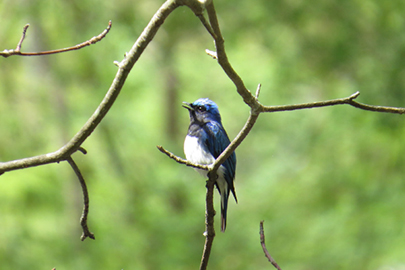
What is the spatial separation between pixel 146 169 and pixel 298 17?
3.70 m

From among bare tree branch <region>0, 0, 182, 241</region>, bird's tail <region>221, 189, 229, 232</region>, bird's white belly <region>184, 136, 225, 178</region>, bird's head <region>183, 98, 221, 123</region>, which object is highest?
bird's head <region>183, 98, 221, 123</region>

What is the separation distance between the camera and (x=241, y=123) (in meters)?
10.1

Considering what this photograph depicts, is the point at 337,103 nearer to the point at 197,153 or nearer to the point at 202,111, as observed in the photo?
the point at 197,153

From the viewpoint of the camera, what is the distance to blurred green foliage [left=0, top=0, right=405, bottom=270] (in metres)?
5.77

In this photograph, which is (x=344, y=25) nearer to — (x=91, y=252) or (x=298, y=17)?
(x=298, y=17)

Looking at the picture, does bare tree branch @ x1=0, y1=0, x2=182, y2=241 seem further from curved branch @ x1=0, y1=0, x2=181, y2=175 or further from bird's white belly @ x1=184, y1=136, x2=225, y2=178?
bird's white belly @ x1=184, y1=136, x2=225, y2=178

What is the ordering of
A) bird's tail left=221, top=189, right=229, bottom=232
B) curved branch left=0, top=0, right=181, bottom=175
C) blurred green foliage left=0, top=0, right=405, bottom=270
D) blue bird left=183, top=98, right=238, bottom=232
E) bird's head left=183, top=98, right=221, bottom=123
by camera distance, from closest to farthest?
curved branch left=0, top=0, right=181, bottom=175, bird's tail left=221, top=189, right=229, bottom=232, blue bird left=183, top=98, right=238, bottom=232, bird's head left=183, top=98, right=221, bottom=123, blurred green foliage left=0, top=0, right=405, bottom=270

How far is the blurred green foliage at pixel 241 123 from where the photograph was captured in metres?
5.77

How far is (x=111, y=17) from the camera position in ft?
25.5

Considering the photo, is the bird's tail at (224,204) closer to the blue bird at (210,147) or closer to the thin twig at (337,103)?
the blue bird at (210,147)

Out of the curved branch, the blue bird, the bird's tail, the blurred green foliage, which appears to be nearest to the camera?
the curved branch

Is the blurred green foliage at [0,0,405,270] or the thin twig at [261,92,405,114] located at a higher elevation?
the blurred green foliage at [0,0,405,270]

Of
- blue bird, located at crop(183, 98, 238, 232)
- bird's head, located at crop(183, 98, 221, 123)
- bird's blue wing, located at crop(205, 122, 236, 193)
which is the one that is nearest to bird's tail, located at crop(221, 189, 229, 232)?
blue bird, located at crop(183, 98, 238, 232)

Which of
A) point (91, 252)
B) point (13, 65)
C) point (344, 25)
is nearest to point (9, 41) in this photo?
point (13, 65)
